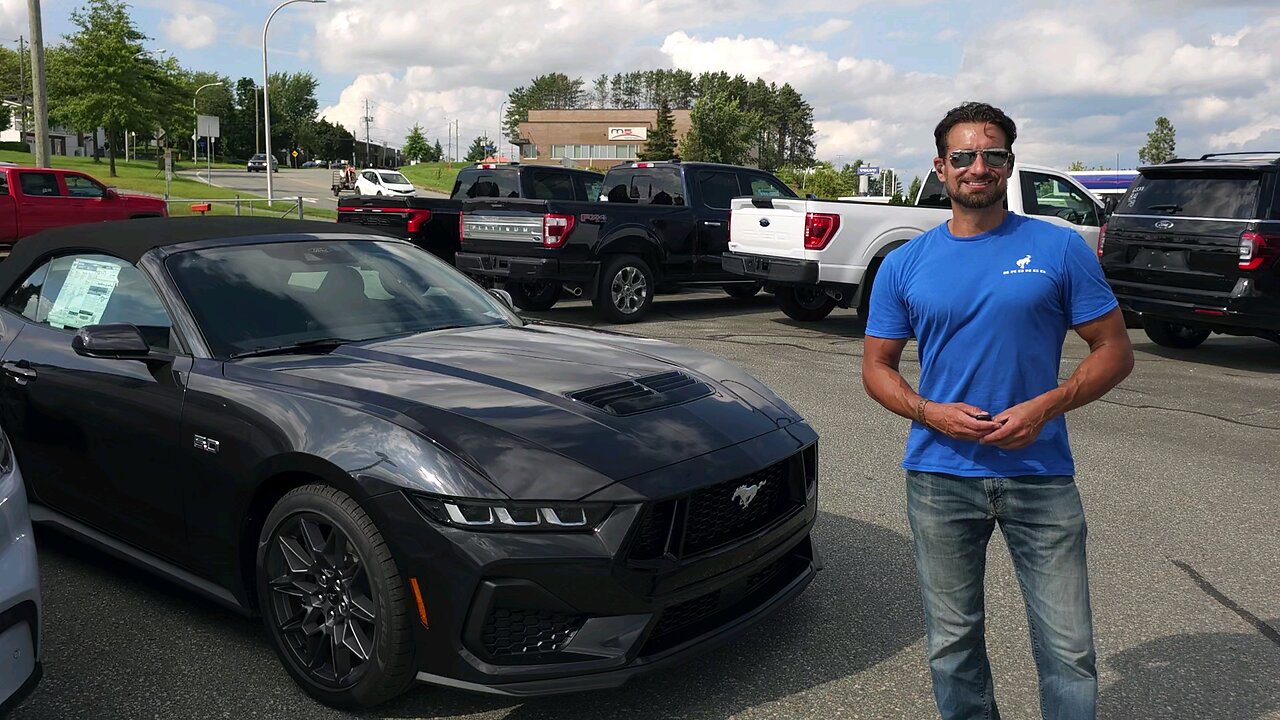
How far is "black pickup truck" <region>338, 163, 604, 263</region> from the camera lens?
15.7 m

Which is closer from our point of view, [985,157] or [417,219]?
[985,157]

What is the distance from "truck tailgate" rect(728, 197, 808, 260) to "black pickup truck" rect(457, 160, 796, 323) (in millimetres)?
1008

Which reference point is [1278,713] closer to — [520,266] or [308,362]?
[308,362]

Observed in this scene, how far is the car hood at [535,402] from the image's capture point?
9.90 feet

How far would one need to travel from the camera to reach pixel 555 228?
1271 cm

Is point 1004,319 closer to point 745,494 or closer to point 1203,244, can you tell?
point 745,494

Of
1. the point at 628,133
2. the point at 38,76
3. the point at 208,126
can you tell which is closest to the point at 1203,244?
the point at 38,76

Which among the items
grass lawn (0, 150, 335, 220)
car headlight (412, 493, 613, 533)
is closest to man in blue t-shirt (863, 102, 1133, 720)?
car headlight (412, 493, 613, 533)

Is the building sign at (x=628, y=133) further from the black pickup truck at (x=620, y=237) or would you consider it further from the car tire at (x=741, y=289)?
the black pickup truck at (x=620, y=237)

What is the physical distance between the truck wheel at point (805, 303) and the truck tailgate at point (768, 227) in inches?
39.5

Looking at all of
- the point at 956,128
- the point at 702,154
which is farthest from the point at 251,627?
the point at 702,154

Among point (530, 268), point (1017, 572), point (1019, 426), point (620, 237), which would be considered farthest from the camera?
point (620, 237)

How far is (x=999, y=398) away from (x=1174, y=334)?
430 inches

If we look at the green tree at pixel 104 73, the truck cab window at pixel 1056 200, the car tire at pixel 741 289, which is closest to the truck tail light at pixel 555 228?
the car tire at pixel 741 289
